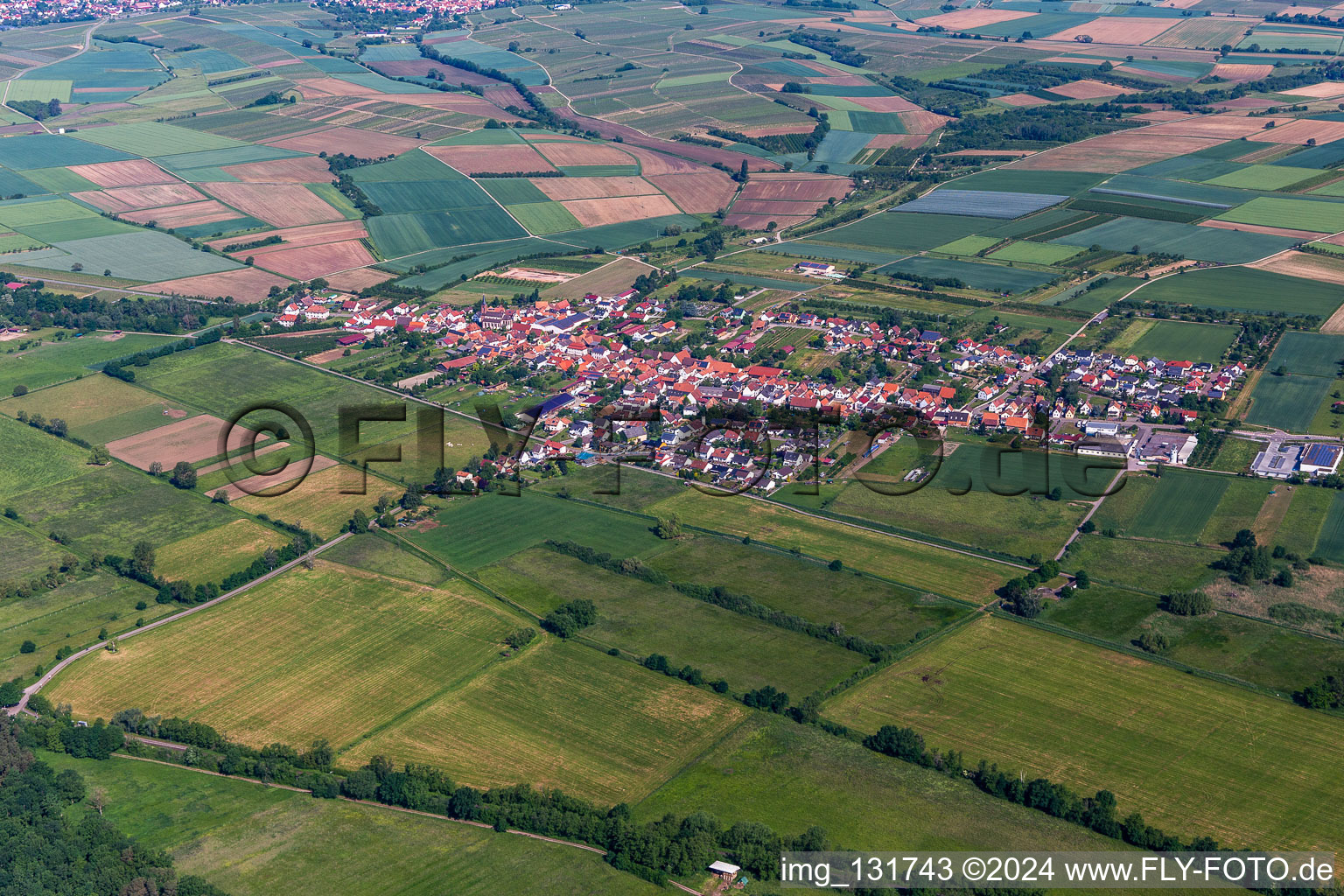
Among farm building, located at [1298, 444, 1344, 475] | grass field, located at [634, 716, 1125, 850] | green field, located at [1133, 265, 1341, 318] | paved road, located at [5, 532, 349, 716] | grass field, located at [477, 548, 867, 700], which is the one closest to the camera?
grass field, located at [634, 716, 1125, 850]

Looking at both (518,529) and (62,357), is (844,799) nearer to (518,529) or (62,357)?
(518,529)

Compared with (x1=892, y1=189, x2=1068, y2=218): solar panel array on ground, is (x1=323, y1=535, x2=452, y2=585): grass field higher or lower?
lower

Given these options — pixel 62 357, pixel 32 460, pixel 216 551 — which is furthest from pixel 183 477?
pixel 62 357

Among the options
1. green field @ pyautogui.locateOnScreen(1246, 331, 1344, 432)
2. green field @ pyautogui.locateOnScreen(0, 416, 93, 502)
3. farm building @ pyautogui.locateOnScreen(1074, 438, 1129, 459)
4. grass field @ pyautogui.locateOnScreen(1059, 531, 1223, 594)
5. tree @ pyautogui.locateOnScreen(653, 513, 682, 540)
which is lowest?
green field @ pyautogui.locateOnScreen(0, 416, 93, 502)

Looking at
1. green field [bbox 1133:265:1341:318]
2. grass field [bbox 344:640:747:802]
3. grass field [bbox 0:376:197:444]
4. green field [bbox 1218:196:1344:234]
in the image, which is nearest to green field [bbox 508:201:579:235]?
grass field [bbox 0:376:197:444]

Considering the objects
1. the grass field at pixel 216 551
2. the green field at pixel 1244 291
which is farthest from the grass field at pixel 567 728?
the green field at pixel 1244 291

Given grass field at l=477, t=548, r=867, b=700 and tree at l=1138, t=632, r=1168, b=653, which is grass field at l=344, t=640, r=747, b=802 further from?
tree at l=1138, t=632, r=1168, b=653

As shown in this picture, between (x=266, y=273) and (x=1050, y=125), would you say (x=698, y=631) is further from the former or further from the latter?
(x=1050, y=125)

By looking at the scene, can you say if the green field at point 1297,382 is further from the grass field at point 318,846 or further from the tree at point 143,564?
the tree at point 143,564
